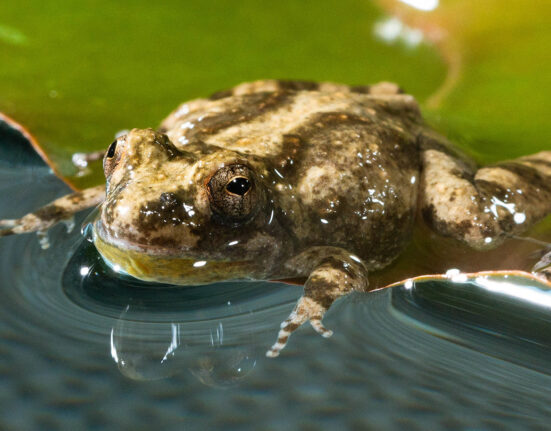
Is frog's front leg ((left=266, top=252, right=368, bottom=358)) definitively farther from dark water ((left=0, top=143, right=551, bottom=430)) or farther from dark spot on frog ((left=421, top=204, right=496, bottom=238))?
dark spot on frog ((left=421, top=204, right=496, bottom=238))

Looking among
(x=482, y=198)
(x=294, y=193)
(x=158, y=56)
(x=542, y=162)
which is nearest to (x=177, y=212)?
(x=294, y=193)

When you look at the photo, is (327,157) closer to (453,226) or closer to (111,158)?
(453,226)

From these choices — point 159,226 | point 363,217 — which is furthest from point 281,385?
point 363,217

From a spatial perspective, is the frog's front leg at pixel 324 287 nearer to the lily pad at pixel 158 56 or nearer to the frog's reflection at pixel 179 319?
the frog's reflection at pixel 179 319

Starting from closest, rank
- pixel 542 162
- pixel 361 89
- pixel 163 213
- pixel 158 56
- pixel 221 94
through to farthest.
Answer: pixel 163 213
pixel 542 162
pixel 221 94
pixel 361 89
pixel 158 56

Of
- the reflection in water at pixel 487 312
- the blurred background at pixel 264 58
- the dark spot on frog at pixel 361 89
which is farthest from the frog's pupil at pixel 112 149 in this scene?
the dark spot on frog at pixel 361 89

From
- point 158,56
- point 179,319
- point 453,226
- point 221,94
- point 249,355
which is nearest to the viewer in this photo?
point 249,355
